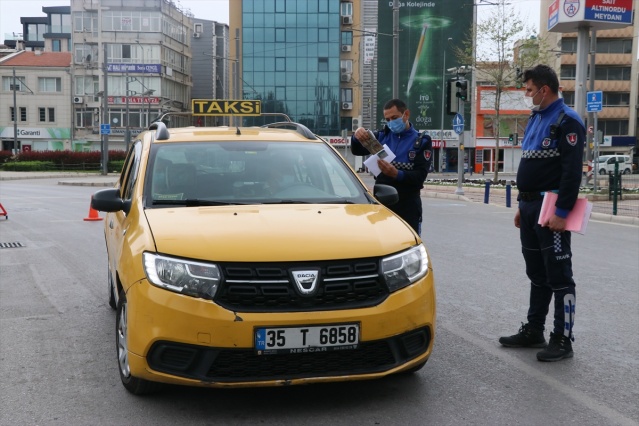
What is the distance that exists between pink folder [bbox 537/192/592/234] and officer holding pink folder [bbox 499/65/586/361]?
0.10ft

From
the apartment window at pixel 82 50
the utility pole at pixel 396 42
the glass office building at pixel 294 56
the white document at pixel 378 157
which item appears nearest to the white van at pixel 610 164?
the glass office building at pixel 294 56

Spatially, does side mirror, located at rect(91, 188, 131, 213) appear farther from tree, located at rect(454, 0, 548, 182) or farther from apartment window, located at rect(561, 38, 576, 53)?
apartment window, located at rect(561, 38, 576, 53)

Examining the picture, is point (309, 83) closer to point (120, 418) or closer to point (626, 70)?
point (626, 70)

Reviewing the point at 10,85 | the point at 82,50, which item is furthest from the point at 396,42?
the point at 10,85

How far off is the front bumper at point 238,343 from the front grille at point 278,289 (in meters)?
0.05

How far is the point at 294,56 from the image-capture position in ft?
244

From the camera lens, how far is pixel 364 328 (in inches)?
151

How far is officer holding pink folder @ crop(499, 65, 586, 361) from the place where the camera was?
15.8 feet

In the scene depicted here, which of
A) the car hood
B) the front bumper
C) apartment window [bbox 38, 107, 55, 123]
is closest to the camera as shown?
the front bumper

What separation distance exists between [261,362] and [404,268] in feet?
→ 3.04

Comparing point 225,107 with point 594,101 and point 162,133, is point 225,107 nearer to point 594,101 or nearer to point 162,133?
point 162,133

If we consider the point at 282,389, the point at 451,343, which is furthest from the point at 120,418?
the point at 451,343

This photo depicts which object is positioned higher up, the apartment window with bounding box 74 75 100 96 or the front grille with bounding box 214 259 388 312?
the apartment window with bounding box 74 75 100 96

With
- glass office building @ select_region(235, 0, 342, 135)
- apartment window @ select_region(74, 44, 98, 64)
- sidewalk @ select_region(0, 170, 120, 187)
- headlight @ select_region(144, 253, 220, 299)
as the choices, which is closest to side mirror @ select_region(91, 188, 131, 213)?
headlight @ select_region(144, 253, 220, 299)
